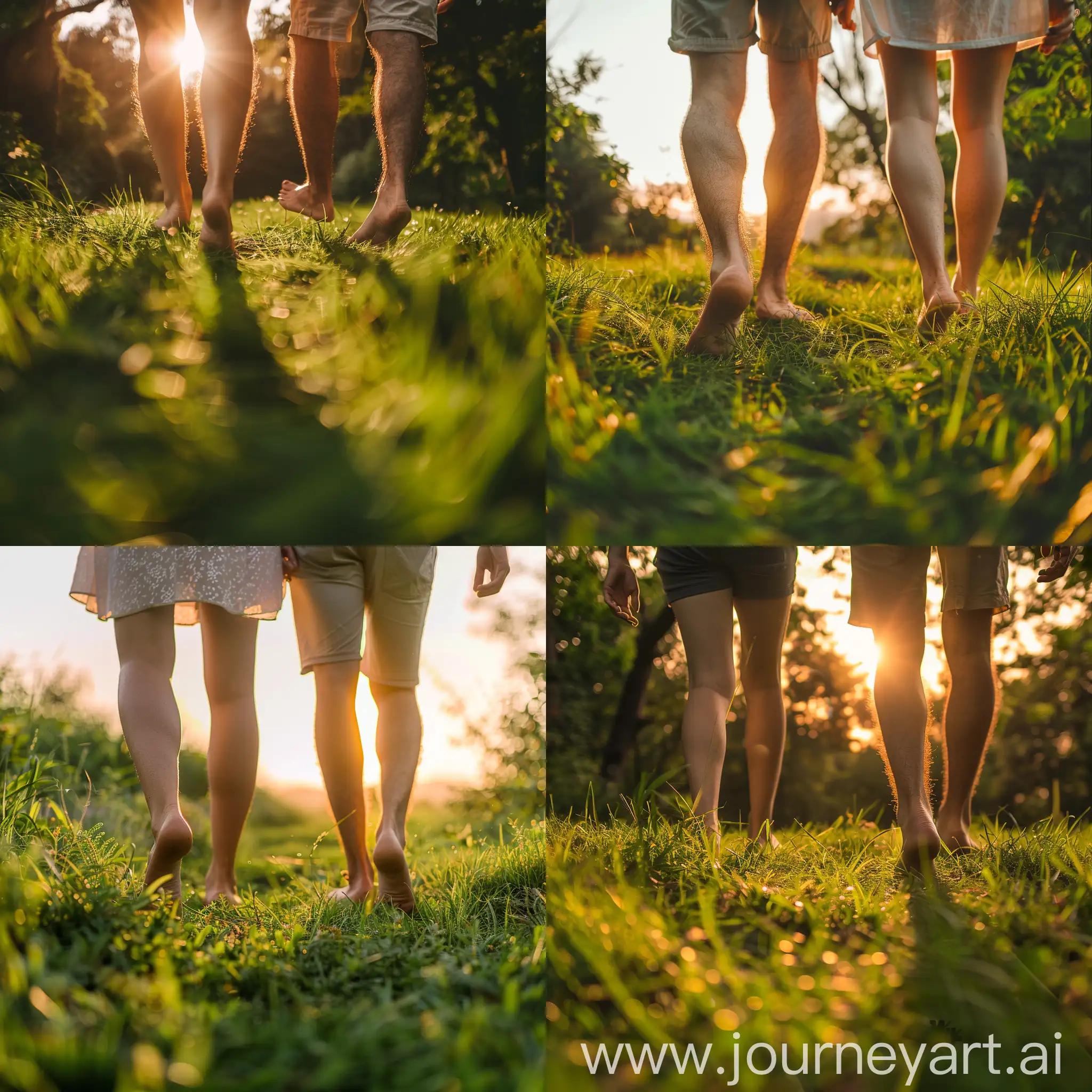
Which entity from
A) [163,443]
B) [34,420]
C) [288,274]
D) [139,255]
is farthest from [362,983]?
[139,255]

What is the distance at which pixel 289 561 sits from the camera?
225 centimetres

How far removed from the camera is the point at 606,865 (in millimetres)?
2029

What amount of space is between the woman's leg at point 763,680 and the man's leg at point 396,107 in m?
1.33

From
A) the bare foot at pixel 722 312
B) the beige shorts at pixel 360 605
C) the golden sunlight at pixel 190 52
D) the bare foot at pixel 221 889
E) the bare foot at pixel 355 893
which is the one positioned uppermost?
the golden sunlight at pixel 190 52

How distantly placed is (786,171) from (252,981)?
225 cm

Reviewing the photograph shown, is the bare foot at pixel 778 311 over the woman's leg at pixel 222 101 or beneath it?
beneath

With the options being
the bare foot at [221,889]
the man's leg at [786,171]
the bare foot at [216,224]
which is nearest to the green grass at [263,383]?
the bare foot at [216,224]

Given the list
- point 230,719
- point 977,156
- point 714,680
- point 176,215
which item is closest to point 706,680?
point 714,680

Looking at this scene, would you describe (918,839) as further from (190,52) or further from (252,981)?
(190,52)

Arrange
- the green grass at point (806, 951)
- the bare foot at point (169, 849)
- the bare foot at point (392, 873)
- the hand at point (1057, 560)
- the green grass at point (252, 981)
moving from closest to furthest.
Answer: the green grass at point (252, 981), the green grass at point (806, 951), the bare foot at point (169, 849), the bare foot at point (392, 873), the hand at point (1057, 560)

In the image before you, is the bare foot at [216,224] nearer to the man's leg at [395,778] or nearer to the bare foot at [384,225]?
the bare foot at [384,225]

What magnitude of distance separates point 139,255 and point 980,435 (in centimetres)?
206

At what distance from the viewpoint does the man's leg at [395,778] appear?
81.7 inches

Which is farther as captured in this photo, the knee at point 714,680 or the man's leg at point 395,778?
the knee at point 714,680
